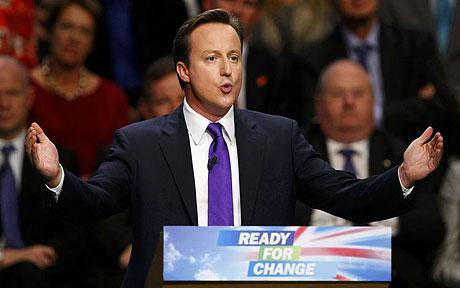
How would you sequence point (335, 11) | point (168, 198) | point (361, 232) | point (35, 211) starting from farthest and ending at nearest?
point (335, 11) → point (35, 211) → point (168, 198) → point (361, 232)

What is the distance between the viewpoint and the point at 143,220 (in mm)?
3115

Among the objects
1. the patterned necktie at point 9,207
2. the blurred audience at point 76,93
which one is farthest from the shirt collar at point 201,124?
the blurred audience at point 76,93

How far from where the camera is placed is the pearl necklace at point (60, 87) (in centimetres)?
609

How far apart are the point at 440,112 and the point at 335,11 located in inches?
45.2

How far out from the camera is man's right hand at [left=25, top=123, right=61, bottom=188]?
2.87m

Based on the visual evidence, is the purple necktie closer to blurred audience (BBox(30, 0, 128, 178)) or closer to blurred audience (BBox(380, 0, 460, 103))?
blurred audience (BBox(30, 0, 128, 178))

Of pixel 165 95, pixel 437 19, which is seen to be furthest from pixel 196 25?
pixel 437 19

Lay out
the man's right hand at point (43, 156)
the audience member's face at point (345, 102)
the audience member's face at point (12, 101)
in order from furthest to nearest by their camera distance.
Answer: the audience member's face at point (12, 101) → the audience member's face at point (345, 102) → the man's right hand at point (43, 156)

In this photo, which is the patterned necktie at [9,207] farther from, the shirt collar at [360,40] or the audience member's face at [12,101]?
the shirt collar at [360,40]

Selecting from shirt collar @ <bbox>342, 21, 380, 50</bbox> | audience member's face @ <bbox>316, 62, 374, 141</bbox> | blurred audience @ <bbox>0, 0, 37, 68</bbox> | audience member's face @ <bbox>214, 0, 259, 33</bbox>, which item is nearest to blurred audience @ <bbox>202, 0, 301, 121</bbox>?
audience member's face @ <bbox>214, 0, 259, 33</bbox>

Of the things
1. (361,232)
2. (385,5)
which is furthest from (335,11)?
(361,232)

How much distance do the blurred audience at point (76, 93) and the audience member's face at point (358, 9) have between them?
1.35 metres

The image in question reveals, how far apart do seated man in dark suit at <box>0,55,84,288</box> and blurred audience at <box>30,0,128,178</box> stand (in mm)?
316

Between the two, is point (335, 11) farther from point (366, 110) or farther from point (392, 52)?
point (366, 110)
